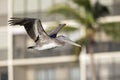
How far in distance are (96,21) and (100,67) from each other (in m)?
8.35

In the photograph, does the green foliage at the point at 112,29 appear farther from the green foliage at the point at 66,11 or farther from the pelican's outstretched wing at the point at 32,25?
the pelican's outstretched wing at the point at 32,25

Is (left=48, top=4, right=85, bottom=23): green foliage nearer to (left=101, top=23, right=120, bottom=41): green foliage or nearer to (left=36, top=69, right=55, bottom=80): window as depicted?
(left=101, top=23, right=120, bottom=41): green foliage

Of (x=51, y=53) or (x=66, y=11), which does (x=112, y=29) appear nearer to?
(x=66, y=11)

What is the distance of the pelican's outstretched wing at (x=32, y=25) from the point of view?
26.4ft

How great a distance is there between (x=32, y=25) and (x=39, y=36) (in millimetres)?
242

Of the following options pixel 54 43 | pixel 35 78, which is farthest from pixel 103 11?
pixel 54 43

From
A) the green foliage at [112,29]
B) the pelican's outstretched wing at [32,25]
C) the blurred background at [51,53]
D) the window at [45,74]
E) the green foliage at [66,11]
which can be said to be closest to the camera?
the pelican's outstretched wing at [32,25]

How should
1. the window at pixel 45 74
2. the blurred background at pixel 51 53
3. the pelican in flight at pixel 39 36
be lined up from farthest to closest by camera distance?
the window at pixel 45 74, the blurred background at pixel 51 53, the pelican in flight at pixel 39 36

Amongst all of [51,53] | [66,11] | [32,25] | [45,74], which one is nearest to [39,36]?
[32,25]

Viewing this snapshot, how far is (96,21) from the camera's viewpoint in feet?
104

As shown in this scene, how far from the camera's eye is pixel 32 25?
8.27m

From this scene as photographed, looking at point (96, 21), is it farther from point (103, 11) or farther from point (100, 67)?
point (100, 67)

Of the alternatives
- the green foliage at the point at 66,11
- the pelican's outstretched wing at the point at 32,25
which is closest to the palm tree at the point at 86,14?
the green foliage at the point at 66,11

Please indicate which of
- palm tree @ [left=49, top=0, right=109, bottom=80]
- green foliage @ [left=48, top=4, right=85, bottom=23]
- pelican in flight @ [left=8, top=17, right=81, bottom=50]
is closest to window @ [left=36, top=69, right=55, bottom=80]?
palm tree @ [left=49, top=0, right=109, bottom=80]
